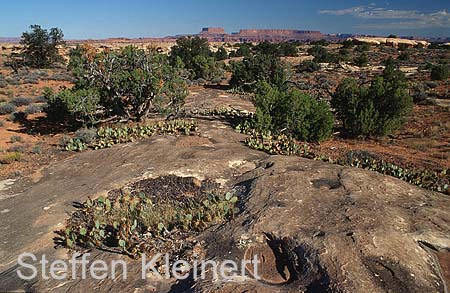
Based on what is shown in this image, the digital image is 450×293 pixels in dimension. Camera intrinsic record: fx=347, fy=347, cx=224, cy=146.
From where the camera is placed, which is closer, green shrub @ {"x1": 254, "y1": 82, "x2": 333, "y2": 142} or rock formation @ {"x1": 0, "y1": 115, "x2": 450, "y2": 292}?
rock formation @ {"x1": 0, "y1": 115, "x2": 450, "y2": 292}

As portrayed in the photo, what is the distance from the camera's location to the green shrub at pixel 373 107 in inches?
509

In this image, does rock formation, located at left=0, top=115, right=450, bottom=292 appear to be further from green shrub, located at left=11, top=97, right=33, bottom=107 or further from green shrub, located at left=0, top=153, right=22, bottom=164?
green shrub, located at left=11, top=97, right=33, bottom=107

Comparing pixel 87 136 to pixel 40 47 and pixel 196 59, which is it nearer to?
pixel 196 59

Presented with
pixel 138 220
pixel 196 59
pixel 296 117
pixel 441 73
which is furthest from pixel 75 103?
pixel 441 73

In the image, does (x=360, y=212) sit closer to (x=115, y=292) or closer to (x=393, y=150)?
(x=115, y=292)

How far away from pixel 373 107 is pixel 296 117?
316 centimetres

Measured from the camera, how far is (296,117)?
492 inches

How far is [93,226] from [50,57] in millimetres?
35288

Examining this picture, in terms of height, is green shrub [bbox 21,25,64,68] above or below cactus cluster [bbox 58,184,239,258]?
above

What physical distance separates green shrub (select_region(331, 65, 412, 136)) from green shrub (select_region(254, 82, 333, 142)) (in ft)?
4.64


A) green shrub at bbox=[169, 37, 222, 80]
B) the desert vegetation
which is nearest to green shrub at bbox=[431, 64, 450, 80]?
the desert vegetation

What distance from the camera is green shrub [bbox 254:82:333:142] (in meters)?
12.4

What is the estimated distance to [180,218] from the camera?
5719 millimetres

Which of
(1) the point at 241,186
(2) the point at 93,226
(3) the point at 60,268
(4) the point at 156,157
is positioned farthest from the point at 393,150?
(3) the point at 60,268
